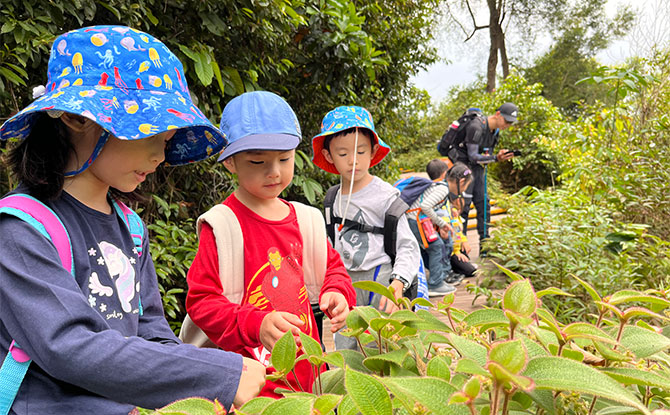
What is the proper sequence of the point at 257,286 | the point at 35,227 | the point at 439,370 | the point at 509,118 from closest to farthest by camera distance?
the point at 439,370
the point at 35,227
the point at 257,286
the point at 509,118

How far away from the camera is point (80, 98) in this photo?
0.95 metres

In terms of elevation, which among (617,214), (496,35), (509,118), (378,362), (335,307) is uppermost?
(496,35)

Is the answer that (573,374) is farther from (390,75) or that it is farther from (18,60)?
(390,75)

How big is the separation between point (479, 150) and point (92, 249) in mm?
5718

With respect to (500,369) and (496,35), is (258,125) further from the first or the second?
(496,35)

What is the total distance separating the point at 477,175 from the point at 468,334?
18.1 feet

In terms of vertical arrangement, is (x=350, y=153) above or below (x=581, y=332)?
above

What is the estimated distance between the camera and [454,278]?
5.36 meters

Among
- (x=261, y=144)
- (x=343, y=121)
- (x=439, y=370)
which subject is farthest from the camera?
(x=343, y=121)

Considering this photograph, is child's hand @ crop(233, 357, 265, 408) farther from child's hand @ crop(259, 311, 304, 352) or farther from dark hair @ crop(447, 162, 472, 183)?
dark hair @ crop(447, 162, 472, 183)

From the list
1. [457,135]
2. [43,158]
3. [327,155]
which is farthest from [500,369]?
[457,135]

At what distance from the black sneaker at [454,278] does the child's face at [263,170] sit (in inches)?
162

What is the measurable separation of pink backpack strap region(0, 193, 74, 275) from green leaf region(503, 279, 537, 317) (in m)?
0.84

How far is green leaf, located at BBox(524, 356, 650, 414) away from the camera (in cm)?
43
